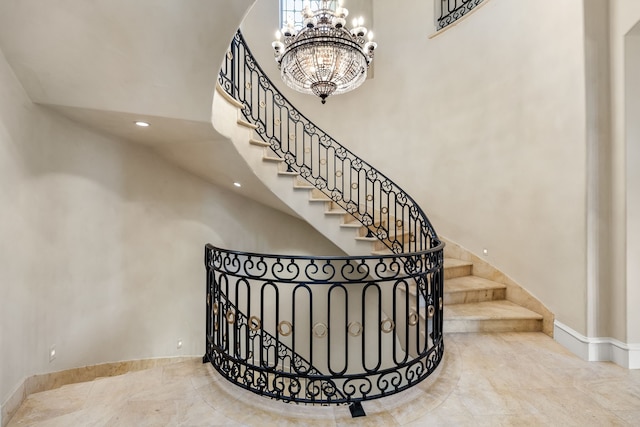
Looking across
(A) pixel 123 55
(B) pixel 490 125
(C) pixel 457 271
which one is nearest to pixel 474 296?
(C) pixel 457 271

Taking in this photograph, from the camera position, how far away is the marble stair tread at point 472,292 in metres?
3.46

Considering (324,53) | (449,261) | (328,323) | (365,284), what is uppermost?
(324,53)

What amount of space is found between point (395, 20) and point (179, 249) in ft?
17.8

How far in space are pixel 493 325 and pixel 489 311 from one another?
19 cm

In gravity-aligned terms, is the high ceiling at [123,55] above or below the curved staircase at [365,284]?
above

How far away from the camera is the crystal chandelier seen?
3072mm

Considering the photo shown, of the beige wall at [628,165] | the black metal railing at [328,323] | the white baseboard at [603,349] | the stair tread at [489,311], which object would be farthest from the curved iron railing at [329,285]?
the beige wall at [628,165]

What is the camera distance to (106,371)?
3.47m

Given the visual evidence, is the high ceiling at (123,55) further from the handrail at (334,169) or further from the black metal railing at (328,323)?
the handrail at (334,169)

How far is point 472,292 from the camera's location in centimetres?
352

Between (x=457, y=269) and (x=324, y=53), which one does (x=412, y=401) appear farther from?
(x=324, y=53)

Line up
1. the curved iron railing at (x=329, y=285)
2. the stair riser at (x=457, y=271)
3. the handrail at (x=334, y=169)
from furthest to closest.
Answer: the handrail at (x=334, y=169)
the stair riser at (x=457, y=271)
the curved iron railing at (x=329, y=285)

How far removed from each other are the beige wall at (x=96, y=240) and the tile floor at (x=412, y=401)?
24.4 inches

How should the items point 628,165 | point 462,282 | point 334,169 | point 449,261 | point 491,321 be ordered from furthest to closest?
point 334,169 → point 449,261 → point 462,282 → point 491,321 → point 628,165
